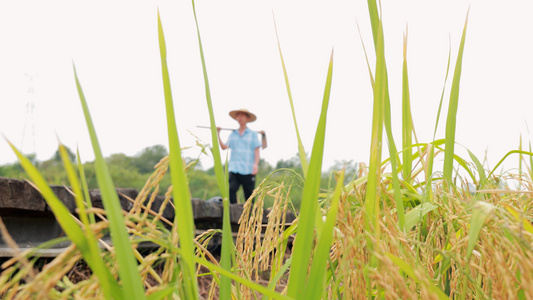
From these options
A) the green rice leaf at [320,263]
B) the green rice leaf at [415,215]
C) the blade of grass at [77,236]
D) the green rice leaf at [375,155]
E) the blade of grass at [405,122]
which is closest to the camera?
the blade of grass at [77,236]

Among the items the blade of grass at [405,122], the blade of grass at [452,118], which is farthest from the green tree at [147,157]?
the blade of grass at [452,118]

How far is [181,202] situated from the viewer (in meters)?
0.53

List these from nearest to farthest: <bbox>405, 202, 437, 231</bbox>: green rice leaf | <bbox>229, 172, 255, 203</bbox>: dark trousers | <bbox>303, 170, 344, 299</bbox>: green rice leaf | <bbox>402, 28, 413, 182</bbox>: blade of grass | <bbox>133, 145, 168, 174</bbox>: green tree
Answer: <bbox>303, 170, 344, 299</bbox>: green rice leaf < <bbox>405, 202, 437, 231</bbox>: green rice leaf < <bbox>402, 28, 413, 182</bbox>: blade of grass < <bbox>229, 172, 255, 203</bbox>: dark trousers < <bbox>133, 145, 168, 174</bbox>: green tree

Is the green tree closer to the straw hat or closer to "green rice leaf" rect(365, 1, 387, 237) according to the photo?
the straw hat

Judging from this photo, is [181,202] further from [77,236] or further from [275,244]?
[275,244]

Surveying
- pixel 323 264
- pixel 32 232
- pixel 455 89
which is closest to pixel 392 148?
pixel 455 89

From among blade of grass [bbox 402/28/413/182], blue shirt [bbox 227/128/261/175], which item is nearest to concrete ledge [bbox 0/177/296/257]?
blade of grass [bbox 402/28/413/182]

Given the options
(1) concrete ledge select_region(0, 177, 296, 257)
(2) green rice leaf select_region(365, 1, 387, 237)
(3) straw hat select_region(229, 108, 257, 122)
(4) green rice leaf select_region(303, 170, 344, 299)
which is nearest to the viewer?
(4) green rice leaf select_region(303, 170, 344, 299)

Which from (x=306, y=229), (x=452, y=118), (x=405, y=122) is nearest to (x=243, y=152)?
(x=405, y=122)

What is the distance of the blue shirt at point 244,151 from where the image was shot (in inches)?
238

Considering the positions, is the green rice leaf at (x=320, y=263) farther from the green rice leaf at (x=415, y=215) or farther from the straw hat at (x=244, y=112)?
the straw hat at (x=244, y=112)

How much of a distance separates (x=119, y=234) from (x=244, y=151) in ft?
18.3

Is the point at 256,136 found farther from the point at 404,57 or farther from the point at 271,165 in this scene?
the point at 271,165

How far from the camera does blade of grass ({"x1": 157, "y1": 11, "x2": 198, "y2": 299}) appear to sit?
53 centimetres
